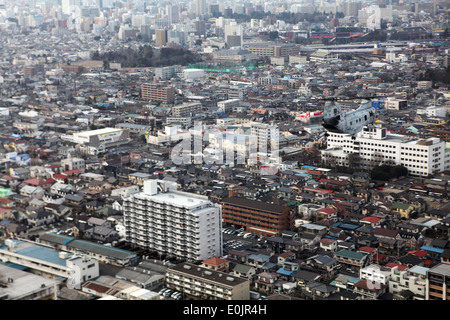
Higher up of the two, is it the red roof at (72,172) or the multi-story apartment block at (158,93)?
the multi-story apartment block at (158,93)

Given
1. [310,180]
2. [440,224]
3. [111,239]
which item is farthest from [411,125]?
[111,239]

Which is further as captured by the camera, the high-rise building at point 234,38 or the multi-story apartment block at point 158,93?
the high-rise building at point 234,38

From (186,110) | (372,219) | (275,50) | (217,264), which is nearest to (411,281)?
(217,264)

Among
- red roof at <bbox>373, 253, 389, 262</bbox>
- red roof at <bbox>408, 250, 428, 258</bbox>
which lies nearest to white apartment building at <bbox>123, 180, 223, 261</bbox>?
red roof at <bbox>373, 253, 389, 262</bbox>

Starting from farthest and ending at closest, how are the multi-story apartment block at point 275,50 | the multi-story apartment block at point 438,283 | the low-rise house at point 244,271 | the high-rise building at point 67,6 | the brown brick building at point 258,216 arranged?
the high-rise building at point 67,6, the multi-story apartment block at point 275,50, the brown brick building at point 258,216, the low-rise house at point 244,271, the multi-story apartment block at point 438,283

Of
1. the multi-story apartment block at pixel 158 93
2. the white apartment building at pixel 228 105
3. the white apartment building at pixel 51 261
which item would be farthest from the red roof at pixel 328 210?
the multi-story apartment block at pixel 158 93

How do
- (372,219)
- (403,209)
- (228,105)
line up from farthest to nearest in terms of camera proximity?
1. (228,105)
2. (403,209)
3. (372,219)

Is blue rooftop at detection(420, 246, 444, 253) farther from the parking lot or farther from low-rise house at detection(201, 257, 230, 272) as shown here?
low-rise house at detection(201, 257, 230, 272)

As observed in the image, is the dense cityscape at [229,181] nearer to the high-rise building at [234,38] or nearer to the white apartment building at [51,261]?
the white apartment building at [51,261]

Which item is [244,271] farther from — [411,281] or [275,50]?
[275,50]

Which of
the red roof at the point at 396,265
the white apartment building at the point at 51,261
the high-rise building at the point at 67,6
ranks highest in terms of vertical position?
the high-rise building at the point at 67,6
